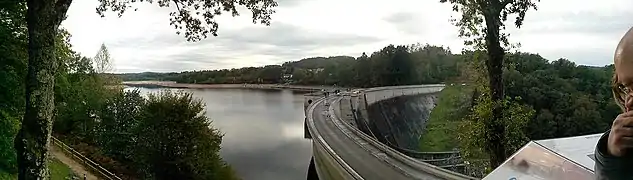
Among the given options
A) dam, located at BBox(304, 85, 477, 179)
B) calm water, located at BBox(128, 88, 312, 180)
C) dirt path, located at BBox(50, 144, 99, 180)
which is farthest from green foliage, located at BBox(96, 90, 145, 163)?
dam, located at BBox(304, 85, 477, 179)

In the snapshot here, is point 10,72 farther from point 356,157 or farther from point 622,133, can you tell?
point 622,133

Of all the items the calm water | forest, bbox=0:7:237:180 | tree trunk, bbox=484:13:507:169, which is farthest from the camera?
the calm water

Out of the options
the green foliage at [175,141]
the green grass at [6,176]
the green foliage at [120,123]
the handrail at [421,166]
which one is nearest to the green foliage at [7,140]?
the green grass at [6,176]

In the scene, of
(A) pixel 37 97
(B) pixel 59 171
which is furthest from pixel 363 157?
(A) pixel 37 97

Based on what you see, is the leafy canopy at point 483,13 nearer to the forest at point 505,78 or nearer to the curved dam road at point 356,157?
the forest at point 505,78

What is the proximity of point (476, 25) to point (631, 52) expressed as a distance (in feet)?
34.3

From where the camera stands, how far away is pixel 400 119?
190ft

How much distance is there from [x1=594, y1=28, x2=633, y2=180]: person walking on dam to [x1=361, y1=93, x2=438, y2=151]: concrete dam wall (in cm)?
4125

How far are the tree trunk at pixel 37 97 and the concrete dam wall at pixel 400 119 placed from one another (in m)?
36.8

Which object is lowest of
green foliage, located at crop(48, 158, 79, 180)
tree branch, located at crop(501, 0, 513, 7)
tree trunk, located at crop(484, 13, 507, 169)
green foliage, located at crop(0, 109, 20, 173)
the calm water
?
the calm water

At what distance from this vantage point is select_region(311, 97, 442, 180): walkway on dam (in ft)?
60.7

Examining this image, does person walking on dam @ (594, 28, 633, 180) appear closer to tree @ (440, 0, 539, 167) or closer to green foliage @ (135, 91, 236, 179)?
tree @ (440, 0, 539, 167)

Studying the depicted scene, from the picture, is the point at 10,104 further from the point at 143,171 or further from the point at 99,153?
the point at 99,153

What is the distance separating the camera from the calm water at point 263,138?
34.3 m
